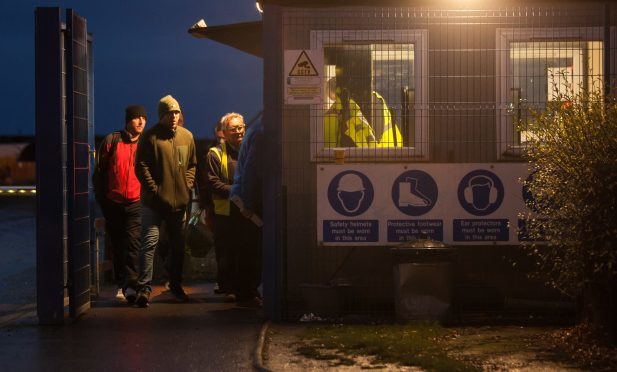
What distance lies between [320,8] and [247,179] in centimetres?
186

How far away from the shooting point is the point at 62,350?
9.21m

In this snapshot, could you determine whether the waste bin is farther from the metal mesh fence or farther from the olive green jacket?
the olive green jacket

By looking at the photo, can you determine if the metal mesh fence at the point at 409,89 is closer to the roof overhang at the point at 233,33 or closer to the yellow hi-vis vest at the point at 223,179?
the yellow hi-vis vest at the point at 223,179

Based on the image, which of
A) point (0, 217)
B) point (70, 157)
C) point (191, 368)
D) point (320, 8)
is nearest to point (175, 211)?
point (70, 157)

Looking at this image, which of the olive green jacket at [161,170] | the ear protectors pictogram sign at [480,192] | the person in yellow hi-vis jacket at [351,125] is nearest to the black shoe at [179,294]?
the olive green jacket at [161,170]

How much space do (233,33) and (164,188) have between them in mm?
3449

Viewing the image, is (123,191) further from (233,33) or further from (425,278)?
(425,278)

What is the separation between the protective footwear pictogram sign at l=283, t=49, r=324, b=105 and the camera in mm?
10594

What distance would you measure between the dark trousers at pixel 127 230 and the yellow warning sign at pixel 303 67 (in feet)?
8.50

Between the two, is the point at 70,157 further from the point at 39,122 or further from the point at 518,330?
the point at 518,330

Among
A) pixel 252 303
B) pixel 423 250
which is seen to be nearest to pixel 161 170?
pixel 252 303

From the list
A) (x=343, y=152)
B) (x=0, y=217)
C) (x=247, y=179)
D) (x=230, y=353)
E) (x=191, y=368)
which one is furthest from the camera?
(x=0, y=217)

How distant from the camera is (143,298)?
11.7 meters

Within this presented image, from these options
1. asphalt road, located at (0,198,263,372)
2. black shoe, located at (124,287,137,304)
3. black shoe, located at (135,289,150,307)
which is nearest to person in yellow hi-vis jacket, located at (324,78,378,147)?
asphalt road, located at (0,198,263,372)
